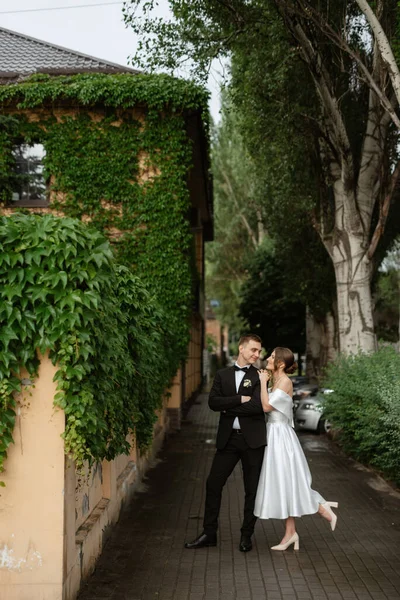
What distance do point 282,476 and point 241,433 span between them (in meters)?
0.56

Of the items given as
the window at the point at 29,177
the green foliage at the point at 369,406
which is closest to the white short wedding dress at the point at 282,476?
the green foliage at the point at 369,406

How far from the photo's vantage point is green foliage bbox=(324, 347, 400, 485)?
1116 centimetres

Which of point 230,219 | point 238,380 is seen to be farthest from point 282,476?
point 230,219

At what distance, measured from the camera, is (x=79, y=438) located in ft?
18.6

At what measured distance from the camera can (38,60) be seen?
2158cm

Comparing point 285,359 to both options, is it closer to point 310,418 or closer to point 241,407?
point 241,407

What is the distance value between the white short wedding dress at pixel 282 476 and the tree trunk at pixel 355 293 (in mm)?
11389

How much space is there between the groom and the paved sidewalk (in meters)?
0.32

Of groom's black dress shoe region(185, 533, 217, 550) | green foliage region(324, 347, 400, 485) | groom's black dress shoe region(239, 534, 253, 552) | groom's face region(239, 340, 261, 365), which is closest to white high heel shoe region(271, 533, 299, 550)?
groom's black dress shoe region(239, 534, 253, 552)

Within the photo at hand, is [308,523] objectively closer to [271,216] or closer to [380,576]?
[380,576]

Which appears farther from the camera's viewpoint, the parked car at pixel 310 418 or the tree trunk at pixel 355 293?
the parked car at pixel 310 418

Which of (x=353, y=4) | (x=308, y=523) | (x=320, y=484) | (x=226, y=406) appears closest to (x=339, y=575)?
(x=226, y=406)

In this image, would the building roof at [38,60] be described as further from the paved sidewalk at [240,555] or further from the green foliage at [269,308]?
the green foliage at [269,308]

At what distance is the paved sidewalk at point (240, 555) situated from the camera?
21.7ft
